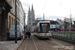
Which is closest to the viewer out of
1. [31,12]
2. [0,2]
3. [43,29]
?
[0,2]

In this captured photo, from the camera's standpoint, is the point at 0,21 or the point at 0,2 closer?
the point at 0,2

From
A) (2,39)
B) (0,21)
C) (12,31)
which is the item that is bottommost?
(2,39)

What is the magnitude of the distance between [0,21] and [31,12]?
94.8m

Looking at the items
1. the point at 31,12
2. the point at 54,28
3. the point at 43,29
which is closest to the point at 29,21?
the point at 31,12

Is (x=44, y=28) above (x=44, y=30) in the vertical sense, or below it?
above

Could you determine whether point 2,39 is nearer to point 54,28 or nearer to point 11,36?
point 11,36

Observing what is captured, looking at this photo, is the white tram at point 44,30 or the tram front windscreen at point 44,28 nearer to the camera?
the white tram at point 44,30

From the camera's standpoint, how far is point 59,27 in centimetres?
9406

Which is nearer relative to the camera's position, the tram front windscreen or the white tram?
the white tram

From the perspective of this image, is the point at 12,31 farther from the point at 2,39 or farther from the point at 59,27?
the point at 59,27

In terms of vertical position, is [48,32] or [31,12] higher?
[31,12]

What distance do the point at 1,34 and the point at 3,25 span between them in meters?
1.60

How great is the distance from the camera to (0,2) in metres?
14.2

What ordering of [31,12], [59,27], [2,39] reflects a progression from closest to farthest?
[2,39] < [59,27] < [31,12]
